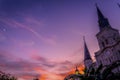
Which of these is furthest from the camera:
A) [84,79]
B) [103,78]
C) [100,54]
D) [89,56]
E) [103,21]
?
[89,56]

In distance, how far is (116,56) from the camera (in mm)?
49688

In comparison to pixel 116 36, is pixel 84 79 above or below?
below

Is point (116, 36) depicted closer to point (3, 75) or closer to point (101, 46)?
point (101, 46)

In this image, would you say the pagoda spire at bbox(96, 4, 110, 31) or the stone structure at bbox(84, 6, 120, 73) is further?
the pagoda spire at bbox(96, 4, 110, 31)

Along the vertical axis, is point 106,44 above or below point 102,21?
below

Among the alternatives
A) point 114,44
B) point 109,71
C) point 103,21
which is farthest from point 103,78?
point 103,21

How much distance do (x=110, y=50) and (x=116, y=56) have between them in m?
2.61

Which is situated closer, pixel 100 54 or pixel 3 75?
pixel 3 75

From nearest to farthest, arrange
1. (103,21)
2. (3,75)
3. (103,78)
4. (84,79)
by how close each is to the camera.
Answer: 1. (103,78)
2. (84,79)
3. (3,75)
4. (103,21)

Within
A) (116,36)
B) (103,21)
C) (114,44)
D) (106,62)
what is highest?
(103,21)

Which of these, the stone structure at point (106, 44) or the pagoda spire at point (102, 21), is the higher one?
Result: the pagoda spire at point (102, 21)

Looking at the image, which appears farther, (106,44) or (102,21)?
(102,21)

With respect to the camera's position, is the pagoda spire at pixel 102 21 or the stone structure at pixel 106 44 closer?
the stone structure at pixel 106 44

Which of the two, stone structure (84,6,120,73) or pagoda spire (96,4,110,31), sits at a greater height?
pagoda spire (96,4,110,31)
